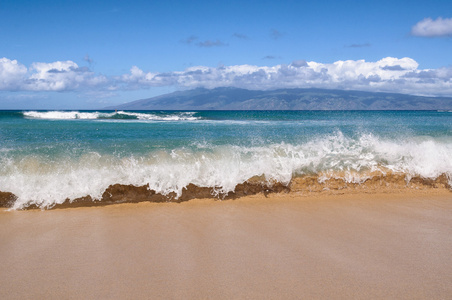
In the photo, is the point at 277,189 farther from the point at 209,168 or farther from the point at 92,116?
the point at 92,116

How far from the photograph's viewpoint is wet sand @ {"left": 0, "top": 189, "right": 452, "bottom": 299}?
2738 millimetres

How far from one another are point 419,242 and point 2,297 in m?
4.04

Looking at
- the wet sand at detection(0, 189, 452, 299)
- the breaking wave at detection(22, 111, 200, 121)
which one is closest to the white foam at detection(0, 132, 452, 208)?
the wet sand at detection(0, 189, 452, 299)

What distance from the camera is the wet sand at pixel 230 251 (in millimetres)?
2738

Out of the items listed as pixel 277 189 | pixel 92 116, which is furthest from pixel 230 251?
pixel 92 116

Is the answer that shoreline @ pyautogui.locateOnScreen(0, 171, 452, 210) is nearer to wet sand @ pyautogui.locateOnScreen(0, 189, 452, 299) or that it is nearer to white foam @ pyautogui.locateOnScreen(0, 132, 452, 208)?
white foam @ pyautogui.locateOnScreen(0, 132, 452, 208)

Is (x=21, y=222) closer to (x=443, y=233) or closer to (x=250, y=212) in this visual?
(x=250, y=212)

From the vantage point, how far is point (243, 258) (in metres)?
3.21

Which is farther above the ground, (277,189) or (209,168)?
(209,168)

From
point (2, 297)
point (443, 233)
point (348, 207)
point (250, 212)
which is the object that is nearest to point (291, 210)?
point (250, 212)

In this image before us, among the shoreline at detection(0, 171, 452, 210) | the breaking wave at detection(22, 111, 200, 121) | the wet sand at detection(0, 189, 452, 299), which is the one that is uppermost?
the breaking wave at detection(22, 111, 200, 121)

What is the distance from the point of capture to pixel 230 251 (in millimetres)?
3365

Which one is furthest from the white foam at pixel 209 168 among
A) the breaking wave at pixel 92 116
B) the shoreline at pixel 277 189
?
the breaking wave at pixel 92 116

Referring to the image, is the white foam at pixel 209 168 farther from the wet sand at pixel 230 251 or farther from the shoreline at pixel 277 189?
the wet sand at pixel 230 251
